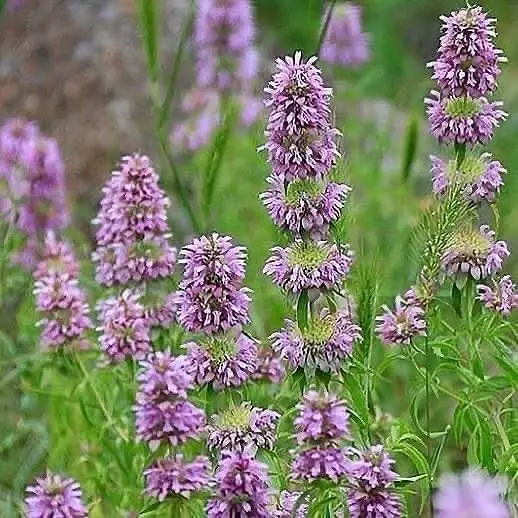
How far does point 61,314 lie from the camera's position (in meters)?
2.06

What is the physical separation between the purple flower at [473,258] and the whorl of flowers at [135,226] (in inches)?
17.8

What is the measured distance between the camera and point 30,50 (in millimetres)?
4590

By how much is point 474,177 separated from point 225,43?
180 cm

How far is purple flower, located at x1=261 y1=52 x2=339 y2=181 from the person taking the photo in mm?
1530

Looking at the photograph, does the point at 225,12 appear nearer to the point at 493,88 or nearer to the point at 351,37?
the point at 351,37

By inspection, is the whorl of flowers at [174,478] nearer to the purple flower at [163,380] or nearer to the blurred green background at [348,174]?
the purple flower at [163,380]

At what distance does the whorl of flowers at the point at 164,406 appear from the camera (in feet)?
4.77

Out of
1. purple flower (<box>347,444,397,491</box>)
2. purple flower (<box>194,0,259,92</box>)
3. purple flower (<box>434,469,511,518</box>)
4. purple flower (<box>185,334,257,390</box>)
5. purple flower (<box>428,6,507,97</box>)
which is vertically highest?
purple flower (<box>194,0,259,92</box>)

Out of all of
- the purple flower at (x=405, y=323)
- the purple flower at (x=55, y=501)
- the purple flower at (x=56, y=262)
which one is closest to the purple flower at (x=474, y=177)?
the purple flower at (x=405, y=323)

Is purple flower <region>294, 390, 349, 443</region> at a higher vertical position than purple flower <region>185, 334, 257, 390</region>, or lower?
lower

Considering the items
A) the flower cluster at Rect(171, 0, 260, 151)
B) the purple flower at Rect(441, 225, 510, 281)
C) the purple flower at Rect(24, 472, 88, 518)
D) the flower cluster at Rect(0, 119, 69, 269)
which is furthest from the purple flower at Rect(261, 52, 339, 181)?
the flower cluster at Rect(171, 0, 260, 151)

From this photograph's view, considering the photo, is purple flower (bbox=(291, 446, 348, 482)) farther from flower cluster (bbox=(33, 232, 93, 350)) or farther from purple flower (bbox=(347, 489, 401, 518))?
flower cluster (bbox=(33, 232, 93, 350))

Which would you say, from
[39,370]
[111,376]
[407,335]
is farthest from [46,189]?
[407,335]

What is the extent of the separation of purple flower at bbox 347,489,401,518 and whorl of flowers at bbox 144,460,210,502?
164mm
